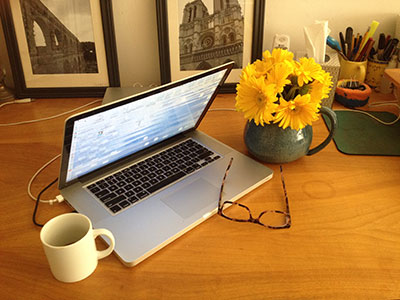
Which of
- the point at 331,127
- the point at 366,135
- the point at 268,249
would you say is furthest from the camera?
the point at 366,135

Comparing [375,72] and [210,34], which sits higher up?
[210,34]

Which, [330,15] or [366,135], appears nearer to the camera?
[366,135]

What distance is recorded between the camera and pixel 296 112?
81 cm

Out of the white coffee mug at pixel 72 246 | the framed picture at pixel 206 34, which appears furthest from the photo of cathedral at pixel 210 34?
the white coffee mug at pixel 72 246

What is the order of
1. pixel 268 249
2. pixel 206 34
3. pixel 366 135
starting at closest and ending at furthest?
pixel 268 249, pixel 366 135, pixel 206 34

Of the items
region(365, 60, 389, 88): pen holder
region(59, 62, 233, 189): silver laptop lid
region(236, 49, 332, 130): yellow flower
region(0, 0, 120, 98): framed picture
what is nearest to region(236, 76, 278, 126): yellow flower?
region(236, 49, 332, 130): yellow flower

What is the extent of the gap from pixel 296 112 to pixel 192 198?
286 mm

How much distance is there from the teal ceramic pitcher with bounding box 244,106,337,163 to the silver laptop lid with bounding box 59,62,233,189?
6.0 inches

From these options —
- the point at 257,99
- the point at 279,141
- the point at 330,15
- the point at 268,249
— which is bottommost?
the point at 268,249

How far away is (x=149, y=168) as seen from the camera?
2.85ft

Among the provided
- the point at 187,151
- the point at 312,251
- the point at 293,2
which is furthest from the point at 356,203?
the point at 293,2

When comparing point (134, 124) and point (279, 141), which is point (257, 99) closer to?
point (279, 141)

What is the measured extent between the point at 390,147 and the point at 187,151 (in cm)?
54

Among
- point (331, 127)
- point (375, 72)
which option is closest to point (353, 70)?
point (375, 72)
